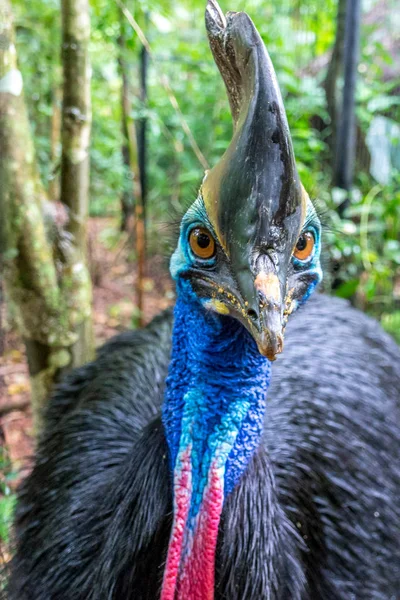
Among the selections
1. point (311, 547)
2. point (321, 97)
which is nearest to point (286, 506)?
point (311, 547)

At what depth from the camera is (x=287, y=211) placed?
90cm

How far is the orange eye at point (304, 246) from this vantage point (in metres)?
0.99

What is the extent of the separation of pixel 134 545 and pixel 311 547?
409 millimetres

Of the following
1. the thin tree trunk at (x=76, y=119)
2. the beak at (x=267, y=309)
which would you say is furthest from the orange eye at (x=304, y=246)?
the thin tree trunk at (x=76, y=119)

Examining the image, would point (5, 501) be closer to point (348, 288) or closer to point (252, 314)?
point (252, 314)

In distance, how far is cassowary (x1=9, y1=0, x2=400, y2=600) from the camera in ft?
2.96

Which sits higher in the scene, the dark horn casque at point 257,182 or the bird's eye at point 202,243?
the dark horn casque at point 257,182

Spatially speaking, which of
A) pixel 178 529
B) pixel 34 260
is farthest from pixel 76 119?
pixel 178 529

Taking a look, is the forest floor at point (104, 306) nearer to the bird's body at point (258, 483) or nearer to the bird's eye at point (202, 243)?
the bird's body at point (258, 483)

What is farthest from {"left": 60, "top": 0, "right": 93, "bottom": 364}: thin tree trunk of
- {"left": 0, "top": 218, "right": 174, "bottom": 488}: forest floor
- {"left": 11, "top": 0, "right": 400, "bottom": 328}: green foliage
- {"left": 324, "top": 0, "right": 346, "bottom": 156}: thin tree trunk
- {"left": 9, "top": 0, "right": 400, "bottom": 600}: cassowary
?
{"left": 324, "top": 0, "right": 346, "bottom": 156}: thin tree trunk

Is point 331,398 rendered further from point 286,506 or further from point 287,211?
point 287,211

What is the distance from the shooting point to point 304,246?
1.00m

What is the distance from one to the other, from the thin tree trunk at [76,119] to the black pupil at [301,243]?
1.14 metres

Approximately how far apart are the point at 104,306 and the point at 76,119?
2.16 m
